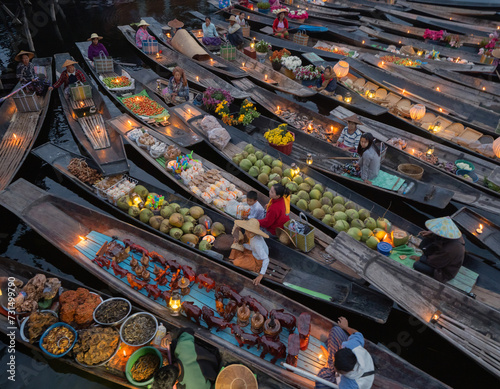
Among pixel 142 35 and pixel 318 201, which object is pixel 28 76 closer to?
pixel 142 35

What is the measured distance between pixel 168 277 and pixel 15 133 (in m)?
7.57

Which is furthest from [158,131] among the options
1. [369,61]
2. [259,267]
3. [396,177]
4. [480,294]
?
[369,61]

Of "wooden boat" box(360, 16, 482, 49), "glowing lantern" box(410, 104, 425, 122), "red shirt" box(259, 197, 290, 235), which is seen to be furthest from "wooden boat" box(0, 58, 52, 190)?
"wooden boat" box(360, 16, 482, 49)

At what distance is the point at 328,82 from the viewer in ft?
40.6

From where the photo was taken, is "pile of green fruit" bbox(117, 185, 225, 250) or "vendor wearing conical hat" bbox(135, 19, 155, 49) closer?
"pile of green fruit" bbox(117, 185, 225, 250)

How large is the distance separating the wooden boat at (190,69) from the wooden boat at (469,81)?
28.2 feet

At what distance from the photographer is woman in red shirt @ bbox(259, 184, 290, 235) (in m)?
6.51

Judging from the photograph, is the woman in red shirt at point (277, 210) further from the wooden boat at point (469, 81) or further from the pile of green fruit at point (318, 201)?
the wooden boat at point (469, 81)

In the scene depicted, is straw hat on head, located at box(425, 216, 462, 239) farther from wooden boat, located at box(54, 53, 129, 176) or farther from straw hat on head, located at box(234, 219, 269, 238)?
wooden boat, located at box(54, 53, 129, 176)

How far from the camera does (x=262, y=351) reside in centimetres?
519

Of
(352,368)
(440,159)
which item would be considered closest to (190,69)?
(440,159)

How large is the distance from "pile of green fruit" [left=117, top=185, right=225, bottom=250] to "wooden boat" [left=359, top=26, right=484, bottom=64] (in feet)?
47.9

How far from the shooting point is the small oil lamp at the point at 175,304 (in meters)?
5.73

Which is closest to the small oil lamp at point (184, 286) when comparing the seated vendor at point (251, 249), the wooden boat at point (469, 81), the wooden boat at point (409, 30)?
the seated vendor at point (251, 249)
